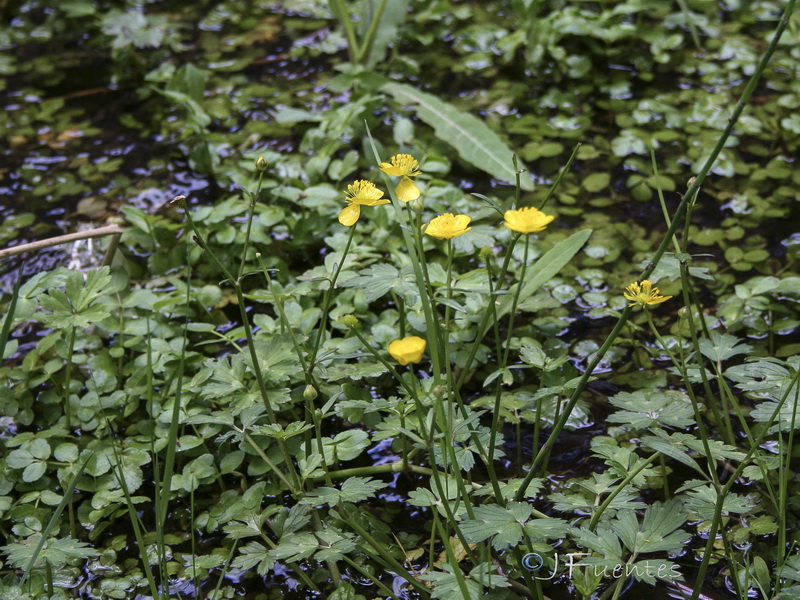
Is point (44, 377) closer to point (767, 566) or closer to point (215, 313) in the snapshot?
point (215, 313)

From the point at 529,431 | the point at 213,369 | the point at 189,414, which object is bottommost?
the point at 529,431

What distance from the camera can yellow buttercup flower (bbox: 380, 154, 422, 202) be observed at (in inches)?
50.1

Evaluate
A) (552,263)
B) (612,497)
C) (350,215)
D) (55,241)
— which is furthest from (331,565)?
(55,241)

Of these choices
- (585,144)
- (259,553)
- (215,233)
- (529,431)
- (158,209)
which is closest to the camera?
(259,553)

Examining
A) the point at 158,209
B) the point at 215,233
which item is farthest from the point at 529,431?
the point at 158,209

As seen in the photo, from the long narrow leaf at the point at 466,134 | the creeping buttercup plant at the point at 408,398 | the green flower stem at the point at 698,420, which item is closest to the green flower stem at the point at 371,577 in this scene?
the creeping buttercup plant at the point at 408,398

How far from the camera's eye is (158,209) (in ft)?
8.18

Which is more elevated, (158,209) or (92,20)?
(92,20)

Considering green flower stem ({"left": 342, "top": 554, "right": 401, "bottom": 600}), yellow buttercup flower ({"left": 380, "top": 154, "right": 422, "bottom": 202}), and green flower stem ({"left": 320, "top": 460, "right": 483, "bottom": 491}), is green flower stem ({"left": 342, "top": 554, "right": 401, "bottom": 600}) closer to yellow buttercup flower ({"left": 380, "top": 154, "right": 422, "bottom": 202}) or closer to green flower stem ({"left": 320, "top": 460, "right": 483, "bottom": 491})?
green flower stem ({"left": 320, "top": 460, "right": 483, "bottom": 491})

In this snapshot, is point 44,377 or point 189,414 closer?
point 189,414

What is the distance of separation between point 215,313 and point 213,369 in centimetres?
50

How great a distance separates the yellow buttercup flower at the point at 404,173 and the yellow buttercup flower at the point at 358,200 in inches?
1.4

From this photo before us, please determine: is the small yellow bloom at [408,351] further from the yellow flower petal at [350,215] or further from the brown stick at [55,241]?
the brown stick at [55,241]

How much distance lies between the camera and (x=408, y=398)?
1.42 m
